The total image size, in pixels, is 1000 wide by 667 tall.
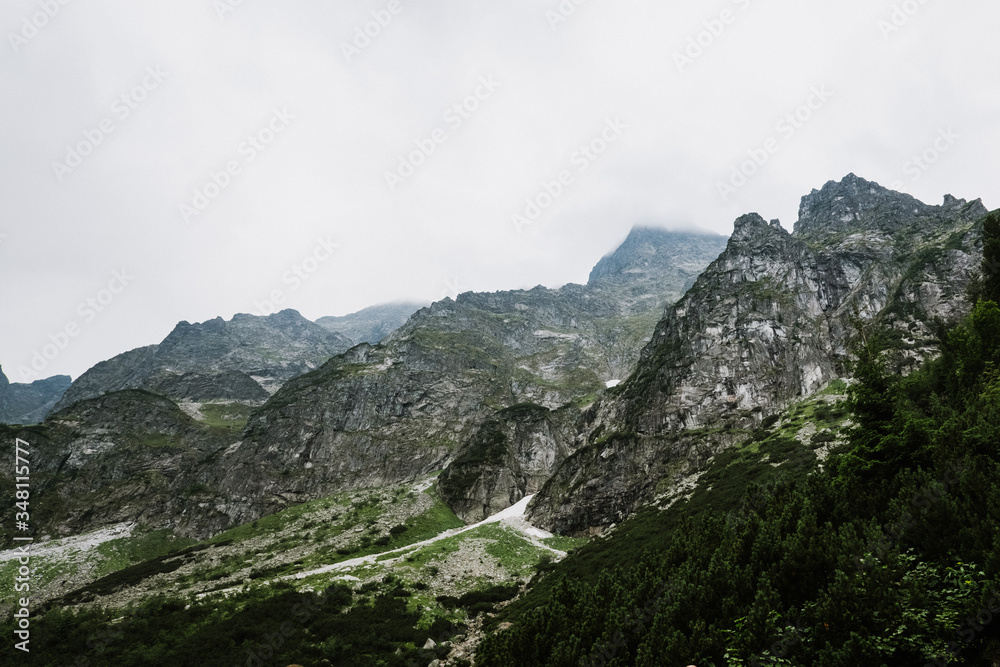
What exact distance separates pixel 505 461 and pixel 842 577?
301 feet

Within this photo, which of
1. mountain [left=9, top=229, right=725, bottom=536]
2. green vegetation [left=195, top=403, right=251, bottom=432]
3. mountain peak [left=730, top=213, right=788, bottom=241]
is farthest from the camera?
green vegetation [left=195, top=403, right=251, bottom=432]

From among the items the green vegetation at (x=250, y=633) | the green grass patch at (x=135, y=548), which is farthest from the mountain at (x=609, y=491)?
the green grass patch at (x=135, y=548)

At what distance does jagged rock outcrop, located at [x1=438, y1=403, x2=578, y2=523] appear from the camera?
90.2 meters

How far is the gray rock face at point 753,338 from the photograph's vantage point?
7231cm

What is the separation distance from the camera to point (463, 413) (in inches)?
5418

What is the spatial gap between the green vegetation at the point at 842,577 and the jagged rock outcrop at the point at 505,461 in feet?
253

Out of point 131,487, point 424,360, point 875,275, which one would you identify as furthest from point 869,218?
point 131,487

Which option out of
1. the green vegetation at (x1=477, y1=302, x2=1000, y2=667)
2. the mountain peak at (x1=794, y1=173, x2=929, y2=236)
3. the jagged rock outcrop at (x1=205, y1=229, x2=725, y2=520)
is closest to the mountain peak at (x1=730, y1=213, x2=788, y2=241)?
the mountain peak at (x1=794, y1=173, x2=929, y2=236)

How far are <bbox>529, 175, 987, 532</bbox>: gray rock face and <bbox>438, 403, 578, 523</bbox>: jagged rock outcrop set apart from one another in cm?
960

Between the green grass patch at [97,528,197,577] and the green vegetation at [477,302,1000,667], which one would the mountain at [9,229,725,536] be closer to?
the green grass patch at [97,528,197,577]

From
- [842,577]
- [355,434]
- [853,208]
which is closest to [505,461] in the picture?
[355,434]

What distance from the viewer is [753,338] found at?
93750mm

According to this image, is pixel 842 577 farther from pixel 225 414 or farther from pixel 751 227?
pixel 225 414

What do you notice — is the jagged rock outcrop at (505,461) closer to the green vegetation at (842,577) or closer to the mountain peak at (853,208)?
the green vegetation at (842,577)
